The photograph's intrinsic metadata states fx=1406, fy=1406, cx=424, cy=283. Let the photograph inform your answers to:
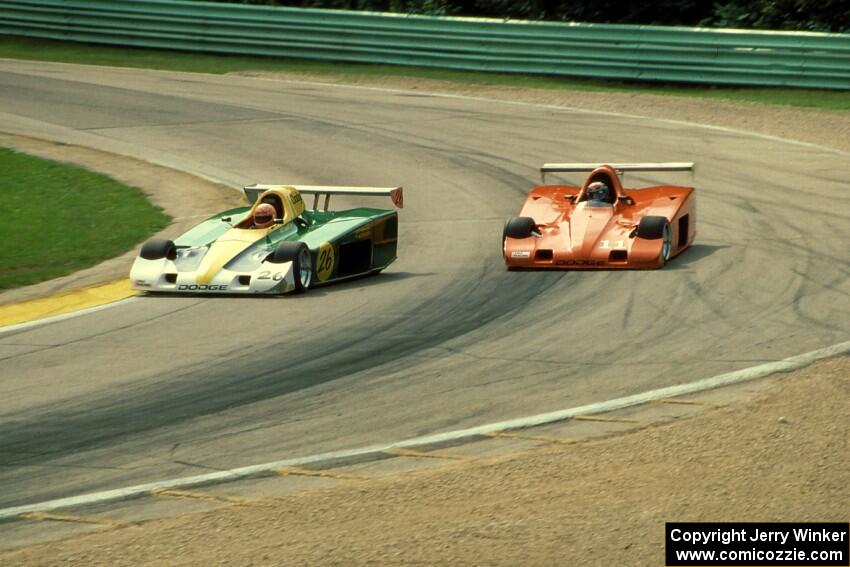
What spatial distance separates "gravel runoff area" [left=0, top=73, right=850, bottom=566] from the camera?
781 cm

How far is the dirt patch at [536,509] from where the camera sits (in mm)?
7797

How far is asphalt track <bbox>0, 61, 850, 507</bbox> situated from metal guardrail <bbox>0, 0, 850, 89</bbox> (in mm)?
5258

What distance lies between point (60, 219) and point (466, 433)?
11297 millimetres

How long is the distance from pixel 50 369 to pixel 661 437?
5562 millimetres

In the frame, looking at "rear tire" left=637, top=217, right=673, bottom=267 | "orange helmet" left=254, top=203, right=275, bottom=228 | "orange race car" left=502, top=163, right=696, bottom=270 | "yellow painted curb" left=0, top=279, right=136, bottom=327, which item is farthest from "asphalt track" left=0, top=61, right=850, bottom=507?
"orange helmet" left=254, top=203, right=275, bottom=228

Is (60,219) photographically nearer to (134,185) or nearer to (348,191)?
(134,185)

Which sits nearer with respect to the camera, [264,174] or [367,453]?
[367,453]

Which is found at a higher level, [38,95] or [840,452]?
[38,95]

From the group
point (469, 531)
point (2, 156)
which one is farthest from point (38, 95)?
point (469, 531)

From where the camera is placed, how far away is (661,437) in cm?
986

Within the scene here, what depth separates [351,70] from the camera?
110ft

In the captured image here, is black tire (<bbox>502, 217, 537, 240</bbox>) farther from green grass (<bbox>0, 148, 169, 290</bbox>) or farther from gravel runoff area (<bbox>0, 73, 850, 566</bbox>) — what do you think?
gravel runoff area (<bbox>0, 73, 850, 566</bbox>)

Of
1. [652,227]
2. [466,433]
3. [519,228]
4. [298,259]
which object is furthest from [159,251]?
[466,433]

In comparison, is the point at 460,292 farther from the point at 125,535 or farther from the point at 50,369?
the point at 125,535
